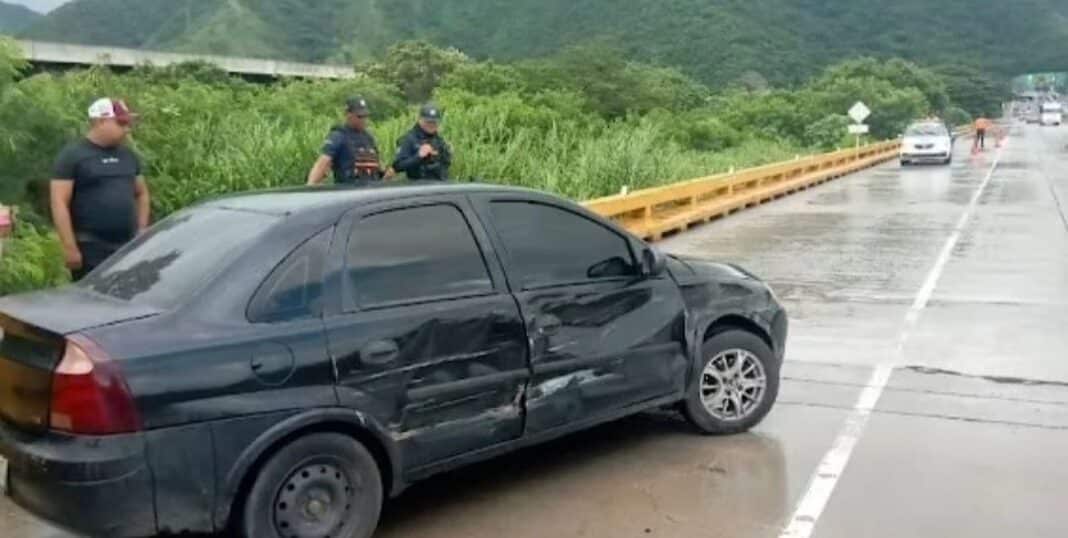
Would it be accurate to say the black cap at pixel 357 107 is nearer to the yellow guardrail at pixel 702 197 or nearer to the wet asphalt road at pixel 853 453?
the yellow guardrail at pixel 702 197

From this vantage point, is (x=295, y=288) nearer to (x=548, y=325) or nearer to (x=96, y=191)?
(x=548, y=325)

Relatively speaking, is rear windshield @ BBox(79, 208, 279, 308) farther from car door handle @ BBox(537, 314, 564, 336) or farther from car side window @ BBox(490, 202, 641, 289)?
car door handle @ BBox(537, 314, 564, 336)

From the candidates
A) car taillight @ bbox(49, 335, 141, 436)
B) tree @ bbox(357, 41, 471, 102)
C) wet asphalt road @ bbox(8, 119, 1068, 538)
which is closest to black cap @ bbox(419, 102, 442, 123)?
wet asphalt road @ bbox(8, 119, 1068, 538)

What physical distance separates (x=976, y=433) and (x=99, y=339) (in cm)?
451

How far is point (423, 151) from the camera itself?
339 inches

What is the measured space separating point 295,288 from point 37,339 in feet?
3.07

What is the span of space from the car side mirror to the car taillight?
2.66m

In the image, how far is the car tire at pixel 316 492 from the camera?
13.1 ft

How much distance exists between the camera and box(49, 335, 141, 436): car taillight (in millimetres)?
3680

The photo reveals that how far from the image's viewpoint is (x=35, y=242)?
850 centimetres

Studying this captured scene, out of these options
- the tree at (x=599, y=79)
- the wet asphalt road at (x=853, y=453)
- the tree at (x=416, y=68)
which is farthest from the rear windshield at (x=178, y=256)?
the tree at (x=416, y=68)

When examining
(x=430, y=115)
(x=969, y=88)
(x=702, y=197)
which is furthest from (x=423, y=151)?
(x=969, y=88)

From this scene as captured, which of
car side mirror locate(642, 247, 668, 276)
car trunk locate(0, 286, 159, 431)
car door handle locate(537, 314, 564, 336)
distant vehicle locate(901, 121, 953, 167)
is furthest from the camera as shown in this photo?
distant vehicle locate(901, 121, 953, 167)

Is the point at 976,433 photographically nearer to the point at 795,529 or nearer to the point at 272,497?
the point at 795,529
